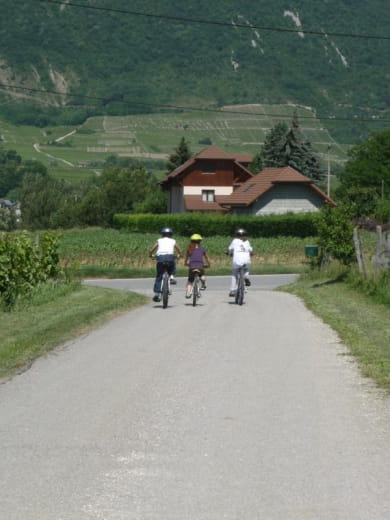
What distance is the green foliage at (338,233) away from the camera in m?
30.7

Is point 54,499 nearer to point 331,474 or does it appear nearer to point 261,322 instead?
point 331,474

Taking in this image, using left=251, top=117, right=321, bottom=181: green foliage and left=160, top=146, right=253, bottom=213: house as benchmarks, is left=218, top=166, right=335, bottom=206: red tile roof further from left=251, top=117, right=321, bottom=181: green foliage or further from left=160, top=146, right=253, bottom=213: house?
left=251, top=117, right=321, bottom=181: green foliage

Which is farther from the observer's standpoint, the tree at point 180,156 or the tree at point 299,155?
the tree at point 180,156

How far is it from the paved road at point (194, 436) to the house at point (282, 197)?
221 ft

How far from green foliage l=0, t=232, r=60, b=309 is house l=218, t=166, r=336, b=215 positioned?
181 ft

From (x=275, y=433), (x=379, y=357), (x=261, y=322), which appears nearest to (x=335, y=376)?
(x=379, y=357)

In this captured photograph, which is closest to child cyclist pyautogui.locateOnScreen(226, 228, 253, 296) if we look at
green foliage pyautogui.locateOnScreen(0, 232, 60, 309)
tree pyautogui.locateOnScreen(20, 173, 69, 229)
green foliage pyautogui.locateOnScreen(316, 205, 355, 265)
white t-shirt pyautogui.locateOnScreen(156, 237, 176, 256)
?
white t-shirt pyautogui.locateOnScreen(156, 237, 176, 256)

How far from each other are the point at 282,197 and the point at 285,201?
39 cm

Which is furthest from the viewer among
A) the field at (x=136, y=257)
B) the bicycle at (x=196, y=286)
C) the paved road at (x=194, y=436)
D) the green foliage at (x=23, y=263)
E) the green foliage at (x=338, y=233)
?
the field at (x=136, y=257)

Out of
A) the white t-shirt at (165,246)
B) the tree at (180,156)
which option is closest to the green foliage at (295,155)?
the tree at (180,156)

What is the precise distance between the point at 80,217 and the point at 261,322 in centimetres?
9766

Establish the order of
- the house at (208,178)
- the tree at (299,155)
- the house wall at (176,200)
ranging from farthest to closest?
the tree at (299,155) → the house wall at (176,200) → the house at (208,178)

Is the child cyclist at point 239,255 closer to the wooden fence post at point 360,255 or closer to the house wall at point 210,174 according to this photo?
the wooden fence post at point 360,255

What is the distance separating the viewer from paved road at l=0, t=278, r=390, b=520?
6305mm
